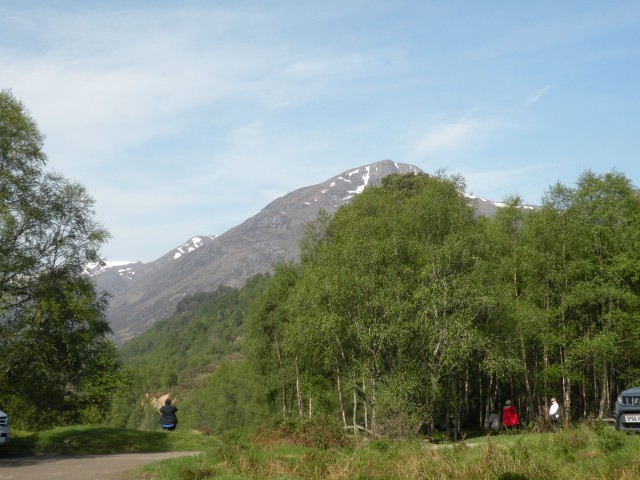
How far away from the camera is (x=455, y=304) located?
34.7m

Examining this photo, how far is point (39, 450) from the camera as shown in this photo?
71.9 ft

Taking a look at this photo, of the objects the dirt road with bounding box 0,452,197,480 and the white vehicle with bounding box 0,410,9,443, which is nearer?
the dirt road with bounding box 0,452,197,480

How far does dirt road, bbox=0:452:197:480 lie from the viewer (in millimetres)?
15727

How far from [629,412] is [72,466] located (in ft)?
49.8

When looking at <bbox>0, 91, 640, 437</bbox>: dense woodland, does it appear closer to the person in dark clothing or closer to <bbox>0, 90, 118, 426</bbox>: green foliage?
<bbox>0, 90, 118, 426</bbox>: green foliage

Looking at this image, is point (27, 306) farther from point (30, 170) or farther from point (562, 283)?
point (562, 283)


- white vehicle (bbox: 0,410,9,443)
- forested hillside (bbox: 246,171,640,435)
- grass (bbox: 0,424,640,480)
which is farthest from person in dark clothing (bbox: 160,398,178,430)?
grass (bbox: 0,424,640,480)

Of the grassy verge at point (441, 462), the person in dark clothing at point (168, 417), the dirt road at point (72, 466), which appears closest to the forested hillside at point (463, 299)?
the person in dark clothing at point (168, 417)

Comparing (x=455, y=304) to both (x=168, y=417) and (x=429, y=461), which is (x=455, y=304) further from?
(x=429, y=461)

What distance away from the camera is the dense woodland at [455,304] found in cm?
3403

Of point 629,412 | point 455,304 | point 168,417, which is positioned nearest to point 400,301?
point 455,304

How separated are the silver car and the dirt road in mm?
13318

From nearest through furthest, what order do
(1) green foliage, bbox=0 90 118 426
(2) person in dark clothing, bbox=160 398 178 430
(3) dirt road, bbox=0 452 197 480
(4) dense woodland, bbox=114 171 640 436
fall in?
(3) dirt road, bbox=0 452 197 480
(1) green foliage, bbox=0 90 118 426
(2) person in dark clothing, bbox=160 398 178 430
(4) dense woodland, bbox=114 171 640 436

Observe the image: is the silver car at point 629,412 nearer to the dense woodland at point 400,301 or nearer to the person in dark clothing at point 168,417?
the dense woodland at point 400,301
